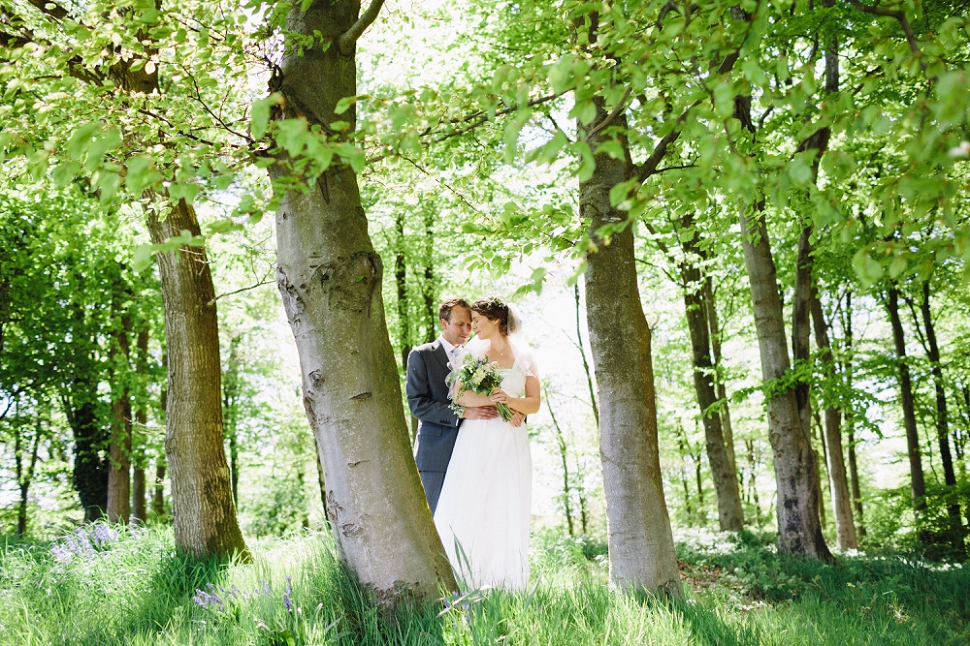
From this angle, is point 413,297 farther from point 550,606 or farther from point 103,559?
point 550,606

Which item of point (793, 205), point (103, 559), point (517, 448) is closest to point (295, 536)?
point (103, 559)

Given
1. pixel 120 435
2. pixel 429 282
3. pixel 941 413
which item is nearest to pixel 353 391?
pixel 120 435

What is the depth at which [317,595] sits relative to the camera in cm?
389

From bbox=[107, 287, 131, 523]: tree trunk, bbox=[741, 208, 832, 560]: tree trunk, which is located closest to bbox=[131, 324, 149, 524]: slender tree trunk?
bbox=[107, 287, 131, 523]: tree trunk

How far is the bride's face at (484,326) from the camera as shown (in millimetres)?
5758

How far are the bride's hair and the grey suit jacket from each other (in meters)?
0.59

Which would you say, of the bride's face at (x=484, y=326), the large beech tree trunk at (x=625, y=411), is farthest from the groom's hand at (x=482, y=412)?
the large beech tree trunk at (x=625, y=411)

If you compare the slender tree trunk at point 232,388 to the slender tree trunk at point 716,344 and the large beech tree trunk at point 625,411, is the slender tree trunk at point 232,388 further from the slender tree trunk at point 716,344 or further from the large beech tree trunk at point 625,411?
the large beech tree trunk at point 625,411

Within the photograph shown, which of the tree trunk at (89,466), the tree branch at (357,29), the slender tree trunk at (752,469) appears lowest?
the slender tree trunk at (752,469)

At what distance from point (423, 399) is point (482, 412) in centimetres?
61

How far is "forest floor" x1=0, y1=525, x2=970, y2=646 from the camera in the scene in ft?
10.9

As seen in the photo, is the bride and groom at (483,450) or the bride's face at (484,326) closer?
the bride and groom at (483,450)

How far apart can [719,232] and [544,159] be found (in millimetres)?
3638

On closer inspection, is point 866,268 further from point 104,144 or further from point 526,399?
point 526,399
